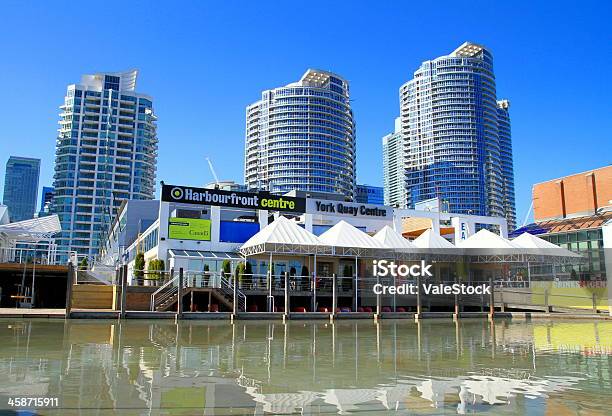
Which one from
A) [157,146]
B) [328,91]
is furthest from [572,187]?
[157,146]

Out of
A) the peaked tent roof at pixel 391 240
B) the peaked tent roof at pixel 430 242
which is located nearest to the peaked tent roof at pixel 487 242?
the peaked tent roof at pixel 430 242

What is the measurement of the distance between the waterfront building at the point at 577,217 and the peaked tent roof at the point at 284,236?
17.7 m

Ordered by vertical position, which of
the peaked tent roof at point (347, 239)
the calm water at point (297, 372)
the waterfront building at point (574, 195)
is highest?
the waterfront building at point (574, 195)

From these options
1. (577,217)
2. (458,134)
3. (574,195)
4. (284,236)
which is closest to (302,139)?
(458,134)

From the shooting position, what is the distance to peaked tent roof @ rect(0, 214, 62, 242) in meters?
34.8

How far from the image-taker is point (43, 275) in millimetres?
33656

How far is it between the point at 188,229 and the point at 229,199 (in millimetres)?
3231

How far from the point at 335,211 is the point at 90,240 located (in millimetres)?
102866

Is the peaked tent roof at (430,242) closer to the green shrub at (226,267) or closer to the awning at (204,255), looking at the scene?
the awning at (204,255)

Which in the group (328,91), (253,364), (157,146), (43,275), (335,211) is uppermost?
(328,91)

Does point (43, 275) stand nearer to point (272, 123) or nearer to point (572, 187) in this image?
point (572, 187)

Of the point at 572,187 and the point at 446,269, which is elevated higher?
the point at 572,187

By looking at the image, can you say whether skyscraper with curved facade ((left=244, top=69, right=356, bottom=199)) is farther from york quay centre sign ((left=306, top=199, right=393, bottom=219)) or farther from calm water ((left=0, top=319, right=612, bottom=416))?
calm water ((left=0, top=319, right=612, bottom=416))

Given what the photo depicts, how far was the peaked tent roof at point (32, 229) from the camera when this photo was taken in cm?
3475
